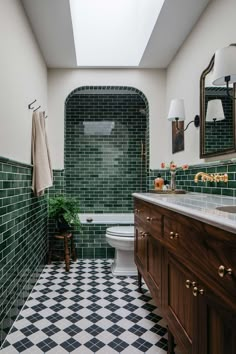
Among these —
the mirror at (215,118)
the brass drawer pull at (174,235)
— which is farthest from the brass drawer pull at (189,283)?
the mirror at (215,118)

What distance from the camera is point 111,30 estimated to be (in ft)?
10.3

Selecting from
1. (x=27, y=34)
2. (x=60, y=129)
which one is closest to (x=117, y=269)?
(x=60, y=129)

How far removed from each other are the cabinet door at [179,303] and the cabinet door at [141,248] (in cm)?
A: 56

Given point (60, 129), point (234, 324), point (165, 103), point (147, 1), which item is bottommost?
point (234, 324)

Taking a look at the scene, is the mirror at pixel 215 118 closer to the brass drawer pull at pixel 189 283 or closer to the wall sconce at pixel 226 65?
the wall sconce at pixel 226 65

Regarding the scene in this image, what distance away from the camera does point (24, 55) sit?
2297 mm

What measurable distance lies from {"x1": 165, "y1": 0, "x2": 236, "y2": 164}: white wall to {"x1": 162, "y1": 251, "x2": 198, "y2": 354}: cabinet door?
0.95 metres

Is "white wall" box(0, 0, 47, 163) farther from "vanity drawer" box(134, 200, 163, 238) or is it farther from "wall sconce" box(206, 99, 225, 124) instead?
"wall sconce" box(206, 99, 225, 124)

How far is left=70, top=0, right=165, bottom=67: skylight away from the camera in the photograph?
2.78 m

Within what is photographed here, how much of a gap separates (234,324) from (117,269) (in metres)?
2.20

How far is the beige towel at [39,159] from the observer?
97.7 inches

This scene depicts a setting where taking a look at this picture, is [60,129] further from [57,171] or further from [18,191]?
[18,191]

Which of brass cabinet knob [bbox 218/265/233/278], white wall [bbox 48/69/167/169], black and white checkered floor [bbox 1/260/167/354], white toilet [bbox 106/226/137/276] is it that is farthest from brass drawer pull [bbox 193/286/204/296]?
white wall [bbox 48/69/167/169]

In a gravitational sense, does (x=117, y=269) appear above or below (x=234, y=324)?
below
